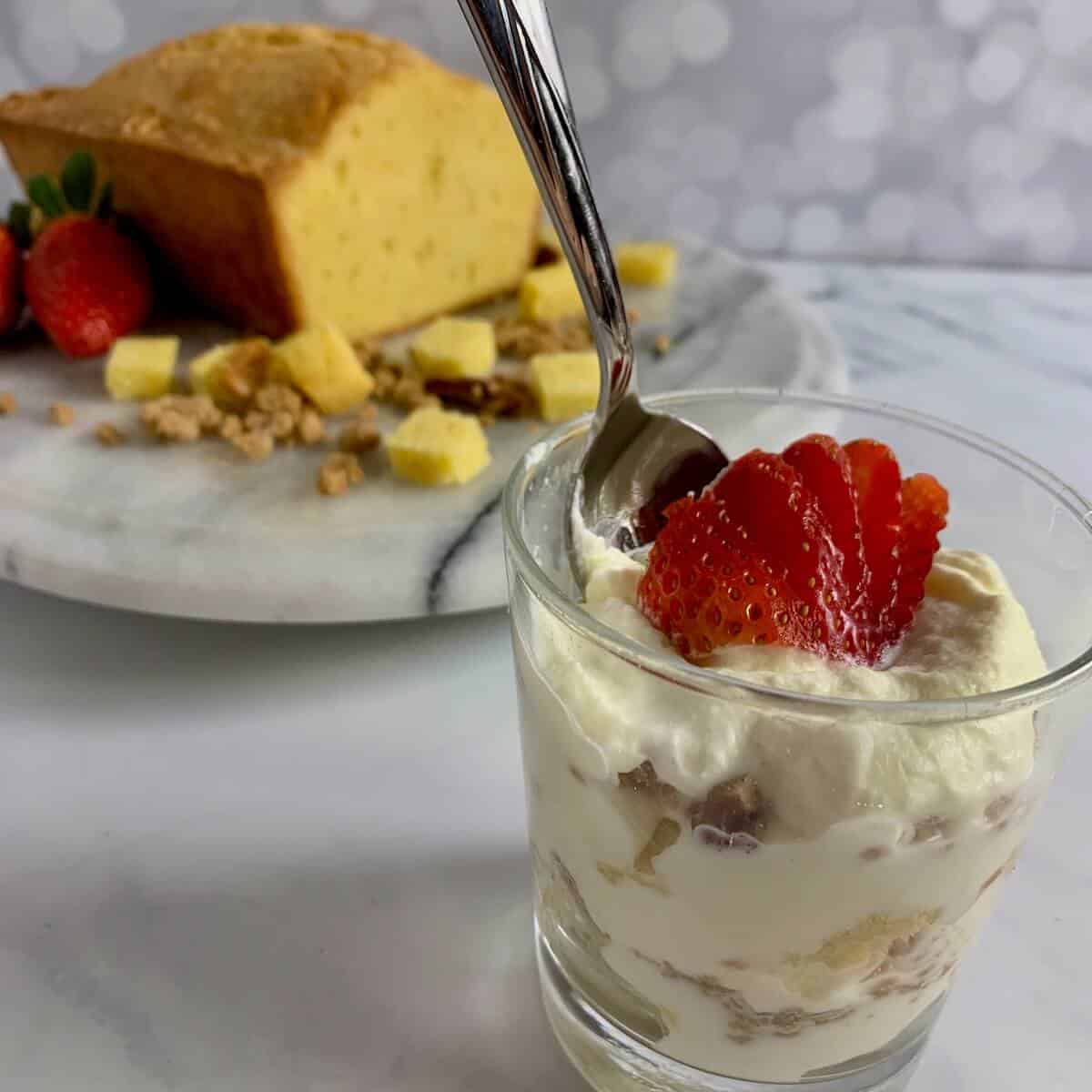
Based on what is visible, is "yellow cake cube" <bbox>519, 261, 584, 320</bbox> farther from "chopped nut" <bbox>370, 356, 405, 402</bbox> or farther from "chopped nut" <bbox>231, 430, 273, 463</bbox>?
"chopped nut" <bbox>231, 430, 273, 463</bbox>

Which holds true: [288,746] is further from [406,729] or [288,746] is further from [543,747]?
[543,747]

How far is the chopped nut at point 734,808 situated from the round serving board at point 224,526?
1.16 feet

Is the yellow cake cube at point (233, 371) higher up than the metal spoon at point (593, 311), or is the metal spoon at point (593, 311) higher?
the metal spoon at point (593, 311)

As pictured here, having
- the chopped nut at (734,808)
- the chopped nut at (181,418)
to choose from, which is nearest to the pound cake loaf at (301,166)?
the chopped nut at (181,418)

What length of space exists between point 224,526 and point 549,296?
19.3 inches

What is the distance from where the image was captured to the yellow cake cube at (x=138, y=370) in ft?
3.05

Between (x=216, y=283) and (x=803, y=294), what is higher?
(x=216, y=283)

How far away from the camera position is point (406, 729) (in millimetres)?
669

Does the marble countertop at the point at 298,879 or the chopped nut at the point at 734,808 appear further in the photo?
the marble countertop at the point at 298,879

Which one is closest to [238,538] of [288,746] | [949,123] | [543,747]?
[288,746]

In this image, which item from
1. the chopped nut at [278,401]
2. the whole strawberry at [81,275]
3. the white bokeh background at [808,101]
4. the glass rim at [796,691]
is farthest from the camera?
the white bokeh background at [808,101]

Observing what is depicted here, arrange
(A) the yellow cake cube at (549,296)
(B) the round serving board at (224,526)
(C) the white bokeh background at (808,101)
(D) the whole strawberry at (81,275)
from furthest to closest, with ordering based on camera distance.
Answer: (C) the white bokeh background at (808,101), (A) the yellow cake cube at (549,296), (D) the whole strawberry at (81,275), (B) the round serving board at (224,526)

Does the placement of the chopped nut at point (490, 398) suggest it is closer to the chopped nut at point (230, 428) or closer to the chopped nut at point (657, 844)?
the chopped nut at point (230, 428)

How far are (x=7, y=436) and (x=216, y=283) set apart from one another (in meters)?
0.32
